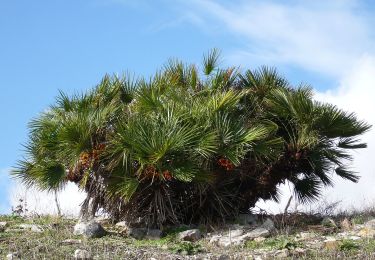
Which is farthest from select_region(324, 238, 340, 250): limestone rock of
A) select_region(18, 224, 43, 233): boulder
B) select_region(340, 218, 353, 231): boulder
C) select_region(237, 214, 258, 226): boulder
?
select_region(18, 224, 43, 233): boulder

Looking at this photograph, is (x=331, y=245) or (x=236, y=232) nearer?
(x=331, y=245)

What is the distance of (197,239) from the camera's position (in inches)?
484

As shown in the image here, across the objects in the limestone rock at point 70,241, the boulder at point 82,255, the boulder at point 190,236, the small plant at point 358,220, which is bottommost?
the boulder at point 82,255

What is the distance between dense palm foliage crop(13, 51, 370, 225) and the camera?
499 inches

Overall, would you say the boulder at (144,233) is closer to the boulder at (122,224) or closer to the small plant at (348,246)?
the boulder at (122,224)

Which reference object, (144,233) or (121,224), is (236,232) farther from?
(121,224)

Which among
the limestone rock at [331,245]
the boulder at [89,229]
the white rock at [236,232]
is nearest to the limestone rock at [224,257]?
the limestone rock at [331,245]

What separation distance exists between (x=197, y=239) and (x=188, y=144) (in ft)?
4.96

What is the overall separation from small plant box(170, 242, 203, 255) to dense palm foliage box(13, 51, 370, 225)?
1.57 meters

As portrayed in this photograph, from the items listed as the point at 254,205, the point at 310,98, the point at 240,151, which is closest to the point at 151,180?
the point at 240,151

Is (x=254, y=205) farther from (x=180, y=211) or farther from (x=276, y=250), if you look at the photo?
(x=276, y=250)

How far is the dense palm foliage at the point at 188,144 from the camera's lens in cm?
1268

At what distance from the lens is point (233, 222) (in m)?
13.6

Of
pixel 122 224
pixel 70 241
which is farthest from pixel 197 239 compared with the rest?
pixel 70 241
